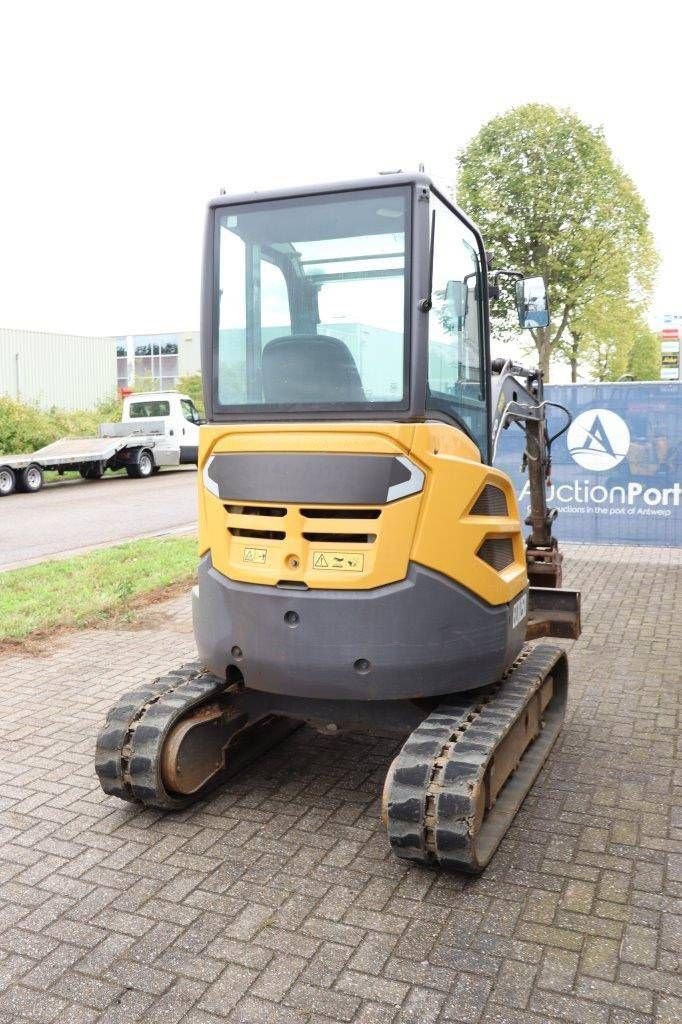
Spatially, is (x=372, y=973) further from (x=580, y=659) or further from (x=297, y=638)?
(x=580, y=659)

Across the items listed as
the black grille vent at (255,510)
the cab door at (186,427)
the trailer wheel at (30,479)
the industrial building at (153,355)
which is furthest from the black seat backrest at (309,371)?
the industrial building at (153,355)

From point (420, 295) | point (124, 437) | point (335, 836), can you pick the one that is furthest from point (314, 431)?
point (124, 437)

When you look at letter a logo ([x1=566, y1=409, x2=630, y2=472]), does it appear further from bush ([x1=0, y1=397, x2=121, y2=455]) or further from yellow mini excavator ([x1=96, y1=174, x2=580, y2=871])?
bush ([x1=0, y1=397, x2=121, y2=455])

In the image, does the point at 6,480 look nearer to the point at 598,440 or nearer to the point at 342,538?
the point at 598,440

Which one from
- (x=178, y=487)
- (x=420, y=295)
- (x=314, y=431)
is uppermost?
(x=420, y=295)

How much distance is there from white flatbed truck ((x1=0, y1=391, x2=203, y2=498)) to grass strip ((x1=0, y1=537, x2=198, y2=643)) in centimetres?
1020

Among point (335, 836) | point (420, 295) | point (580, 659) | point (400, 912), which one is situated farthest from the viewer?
point (580, 659)

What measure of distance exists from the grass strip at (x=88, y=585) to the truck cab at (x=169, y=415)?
559 inches

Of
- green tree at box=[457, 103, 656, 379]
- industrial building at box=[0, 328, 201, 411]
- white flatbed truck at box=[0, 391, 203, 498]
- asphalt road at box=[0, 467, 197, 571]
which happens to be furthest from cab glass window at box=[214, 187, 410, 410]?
industrial building at box=[0, 328, 201, 411]

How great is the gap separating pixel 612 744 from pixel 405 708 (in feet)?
5.27

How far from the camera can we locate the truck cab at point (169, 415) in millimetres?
26781

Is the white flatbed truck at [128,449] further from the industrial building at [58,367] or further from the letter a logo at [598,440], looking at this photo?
the industrial building at [58,367]

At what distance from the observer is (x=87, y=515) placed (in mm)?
17453

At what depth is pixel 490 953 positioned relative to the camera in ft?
11.2
